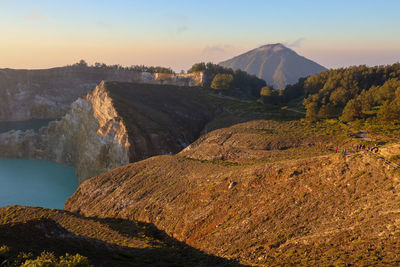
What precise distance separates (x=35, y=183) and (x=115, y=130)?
25845mm

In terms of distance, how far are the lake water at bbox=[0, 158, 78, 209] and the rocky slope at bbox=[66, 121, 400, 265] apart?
55.8 feet

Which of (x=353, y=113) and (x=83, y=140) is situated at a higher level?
(x=353, y=113)

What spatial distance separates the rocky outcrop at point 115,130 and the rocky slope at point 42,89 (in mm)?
45063

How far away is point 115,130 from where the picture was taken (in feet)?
187

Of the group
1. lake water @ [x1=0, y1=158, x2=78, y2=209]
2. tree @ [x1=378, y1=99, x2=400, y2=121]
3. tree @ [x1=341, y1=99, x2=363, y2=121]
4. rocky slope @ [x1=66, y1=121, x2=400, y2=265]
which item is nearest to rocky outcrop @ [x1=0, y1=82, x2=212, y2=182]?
lake water @ [x1=0, y1=158, x2=78, y2=209]

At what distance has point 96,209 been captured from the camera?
3509 centimetres

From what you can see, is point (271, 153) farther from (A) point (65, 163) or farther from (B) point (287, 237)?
(A) point (65, 163)

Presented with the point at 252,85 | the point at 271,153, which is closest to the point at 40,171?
the point at 271,153

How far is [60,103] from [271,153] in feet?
448

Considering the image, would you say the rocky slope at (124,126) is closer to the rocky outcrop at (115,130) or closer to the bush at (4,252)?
the rocky outcrop at (115,130)

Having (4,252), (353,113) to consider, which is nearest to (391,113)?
(353,113)

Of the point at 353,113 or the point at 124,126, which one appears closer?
the point at 353,113

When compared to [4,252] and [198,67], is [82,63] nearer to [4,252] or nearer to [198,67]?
[198,67]

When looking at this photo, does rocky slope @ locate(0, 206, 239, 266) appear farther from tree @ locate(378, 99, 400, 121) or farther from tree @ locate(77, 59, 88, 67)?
tree @ locate(77, 59, 88, 67)
